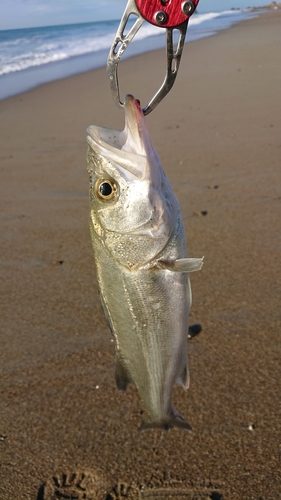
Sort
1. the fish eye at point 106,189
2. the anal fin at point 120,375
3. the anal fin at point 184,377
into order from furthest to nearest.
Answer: the anal fin at point 184,377 → the anal fin at point 120,375 → the fish eye at point 106,189

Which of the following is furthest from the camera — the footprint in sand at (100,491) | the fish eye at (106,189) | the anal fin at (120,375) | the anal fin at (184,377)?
the footprint in sand at (100,491)

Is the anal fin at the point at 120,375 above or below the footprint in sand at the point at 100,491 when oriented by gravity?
above

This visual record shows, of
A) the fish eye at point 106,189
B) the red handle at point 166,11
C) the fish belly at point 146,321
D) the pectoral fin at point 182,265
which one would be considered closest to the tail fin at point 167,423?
the fish belly at point 146,321

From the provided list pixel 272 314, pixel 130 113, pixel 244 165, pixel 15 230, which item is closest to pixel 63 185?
pixel 15 230

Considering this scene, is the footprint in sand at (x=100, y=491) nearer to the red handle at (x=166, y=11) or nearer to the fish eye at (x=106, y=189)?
the fish eye at (x=106, y=189)

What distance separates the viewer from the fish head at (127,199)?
203cm

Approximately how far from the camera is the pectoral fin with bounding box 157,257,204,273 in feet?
6.42

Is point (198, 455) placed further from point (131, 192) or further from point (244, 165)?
point (244, 165)

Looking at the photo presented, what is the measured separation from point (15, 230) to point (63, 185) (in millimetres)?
1359

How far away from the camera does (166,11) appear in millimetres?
1791

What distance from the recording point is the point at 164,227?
210cm

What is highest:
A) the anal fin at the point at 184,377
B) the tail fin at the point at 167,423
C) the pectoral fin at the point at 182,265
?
the pectoral fin at the point at 182,265

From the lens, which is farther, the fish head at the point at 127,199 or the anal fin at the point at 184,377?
the anal fin at the point at 184,377

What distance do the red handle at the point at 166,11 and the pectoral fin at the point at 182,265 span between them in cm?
87
